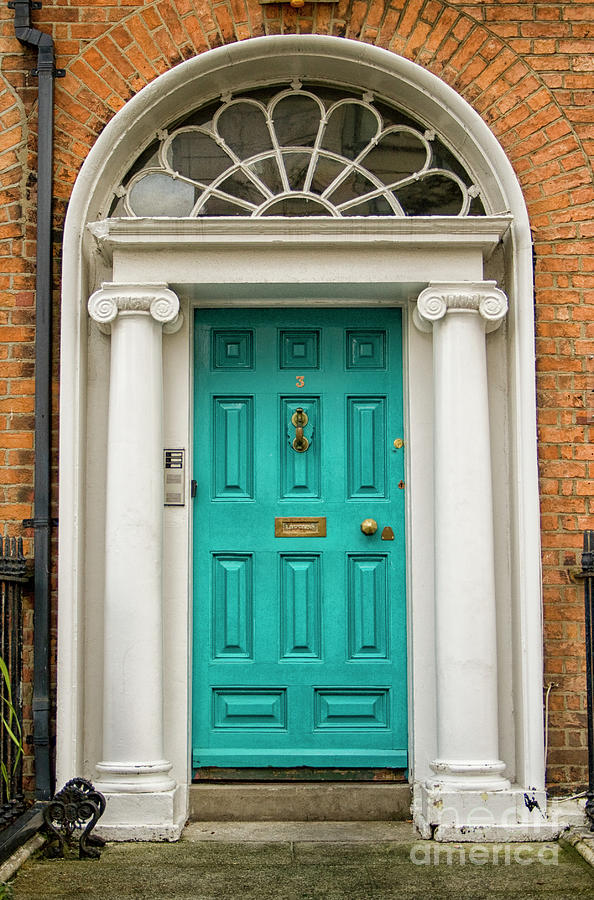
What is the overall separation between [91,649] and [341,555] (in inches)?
53.5

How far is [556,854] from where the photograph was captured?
4.62 m

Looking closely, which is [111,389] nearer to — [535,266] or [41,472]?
[41,472]

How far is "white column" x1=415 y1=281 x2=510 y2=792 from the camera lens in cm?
490

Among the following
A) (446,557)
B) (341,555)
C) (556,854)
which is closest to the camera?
(556,854)

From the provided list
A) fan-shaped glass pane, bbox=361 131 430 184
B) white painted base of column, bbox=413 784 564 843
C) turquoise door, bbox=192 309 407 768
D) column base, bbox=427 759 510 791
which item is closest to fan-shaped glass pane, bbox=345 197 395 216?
fan-shaped glass pane, bbox=361 131 430 184

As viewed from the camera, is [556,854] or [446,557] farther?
[446,557]

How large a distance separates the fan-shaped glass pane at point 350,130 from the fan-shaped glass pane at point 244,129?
33 centimetres

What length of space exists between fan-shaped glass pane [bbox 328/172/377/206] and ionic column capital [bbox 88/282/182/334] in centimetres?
104

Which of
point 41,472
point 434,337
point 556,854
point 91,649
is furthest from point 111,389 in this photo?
point 556,854

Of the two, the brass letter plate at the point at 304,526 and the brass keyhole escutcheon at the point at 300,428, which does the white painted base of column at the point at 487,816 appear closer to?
the brass letter plate at the point at 304,526

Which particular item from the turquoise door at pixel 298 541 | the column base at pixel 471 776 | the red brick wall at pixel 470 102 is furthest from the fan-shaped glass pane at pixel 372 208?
the column base at pixel 471 776

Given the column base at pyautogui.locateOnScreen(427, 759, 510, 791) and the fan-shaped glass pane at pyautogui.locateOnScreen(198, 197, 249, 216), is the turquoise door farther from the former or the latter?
the fan-shaped glass pane at pyautogui.locateOnScreen(198, 197, 249, 216)

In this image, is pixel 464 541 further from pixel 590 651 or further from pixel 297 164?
pixel 297 164

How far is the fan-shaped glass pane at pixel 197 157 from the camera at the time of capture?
5418mm
